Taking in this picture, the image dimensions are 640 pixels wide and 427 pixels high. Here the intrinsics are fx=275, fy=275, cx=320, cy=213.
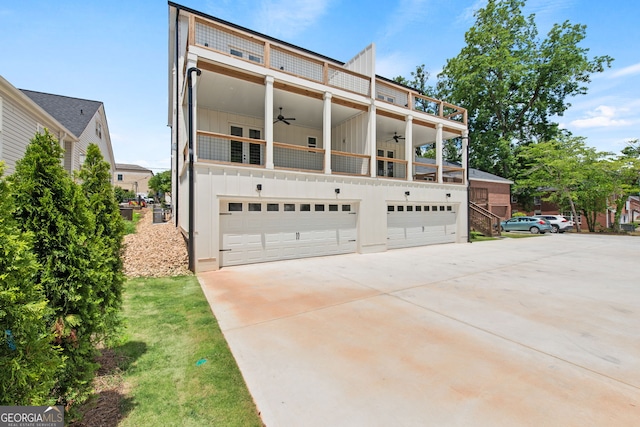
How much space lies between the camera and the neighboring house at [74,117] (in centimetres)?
1353

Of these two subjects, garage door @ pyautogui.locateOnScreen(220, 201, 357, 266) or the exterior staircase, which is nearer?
garage door @ pyautogui.locateOnScreen(220, 201, 357, 266)

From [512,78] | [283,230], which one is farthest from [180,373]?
[512,78]

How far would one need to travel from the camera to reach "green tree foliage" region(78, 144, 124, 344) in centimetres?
259

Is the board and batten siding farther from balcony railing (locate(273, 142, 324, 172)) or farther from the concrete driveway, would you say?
the concrete driveway

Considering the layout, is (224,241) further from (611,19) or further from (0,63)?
(611,19)

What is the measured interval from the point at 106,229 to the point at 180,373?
206 centimetres

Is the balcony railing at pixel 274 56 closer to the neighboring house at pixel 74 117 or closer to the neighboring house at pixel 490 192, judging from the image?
the neighboring house at pixel 74 117

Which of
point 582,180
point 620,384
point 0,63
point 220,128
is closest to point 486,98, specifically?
point 582,180

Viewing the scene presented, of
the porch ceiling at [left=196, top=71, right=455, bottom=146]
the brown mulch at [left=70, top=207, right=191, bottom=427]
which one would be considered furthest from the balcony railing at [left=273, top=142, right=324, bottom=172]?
the brown mulch at [left=70, top=207, right=191, bottom=427]

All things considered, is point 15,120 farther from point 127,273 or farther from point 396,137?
point 396,137

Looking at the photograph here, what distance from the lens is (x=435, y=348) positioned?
3350mm

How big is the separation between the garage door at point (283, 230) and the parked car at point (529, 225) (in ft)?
57.8

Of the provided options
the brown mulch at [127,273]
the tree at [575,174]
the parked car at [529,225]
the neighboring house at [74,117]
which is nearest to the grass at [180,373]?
the brown mulch at [127,273]

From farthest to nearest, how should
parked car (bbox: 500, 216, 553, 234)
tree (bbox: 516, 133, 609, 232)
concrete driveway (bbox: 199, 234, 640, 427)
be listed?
tree (bbox: 516, 133, 609, 232), parked car (bbox: 500, 216, 553, 234), concrete driveway (bbox: 199, 234, 640, 427)
